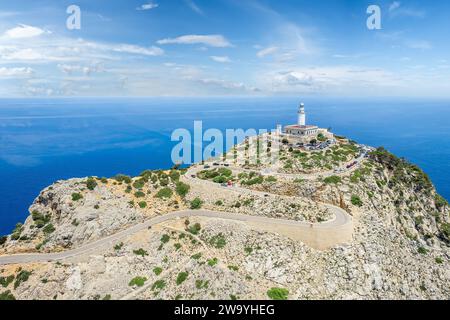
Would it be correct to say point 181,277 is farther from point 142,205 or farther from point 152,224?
point 142,205

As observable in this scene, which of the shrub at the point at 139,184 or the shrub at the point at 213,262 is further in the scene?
the shrub at the point at 139,184

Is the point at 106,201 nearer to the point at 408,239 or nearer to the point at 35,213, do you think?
the point at 35,213

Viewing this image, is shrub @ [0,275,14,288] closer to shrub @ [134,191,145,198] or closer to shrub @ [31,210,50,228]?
shrub @ [31,210,50,228]

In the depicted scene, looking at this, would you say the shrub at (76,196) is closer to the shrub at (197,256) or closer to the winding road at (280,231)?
the winding road at (280,231)

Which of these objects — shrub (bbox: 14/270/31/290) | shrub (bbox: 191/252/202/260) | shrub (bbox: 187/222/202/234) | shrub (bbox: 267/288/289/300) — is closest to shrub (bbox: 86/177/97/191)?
shrub (bbox: 14/270/31/290)

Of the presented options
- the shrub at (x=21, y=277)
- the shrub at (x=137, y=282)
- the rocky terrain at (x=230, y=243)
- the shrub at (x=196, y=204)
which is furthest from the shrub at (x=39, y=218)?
the shrub at (x=196, y=204)
